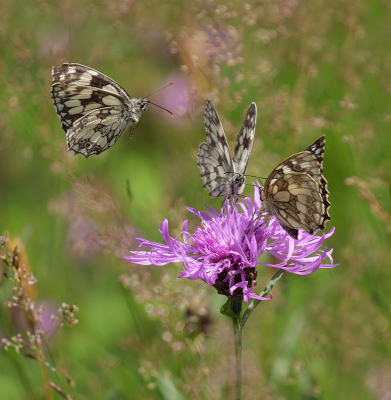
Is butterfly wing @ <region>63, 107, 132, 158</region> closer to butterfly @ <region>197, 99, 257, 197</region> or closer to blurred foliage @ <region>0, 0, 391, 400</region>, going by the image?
blurred foliage @ <region>0, 0, 391, 400</region>

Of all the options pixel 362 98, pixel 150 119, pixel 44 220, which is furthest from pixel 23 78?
pixel 362 98

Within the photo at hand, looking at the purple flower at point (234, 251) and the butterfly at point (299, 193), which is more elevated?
the butterfly at point (299, 193)

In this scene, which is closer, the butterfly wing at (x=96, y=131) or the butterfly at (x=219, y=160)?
the butterfly at (x=219, y=160)

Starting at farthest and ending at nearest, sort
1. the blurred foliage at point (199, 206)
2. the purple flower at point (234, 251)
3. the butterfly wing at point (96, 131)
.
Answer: the butterfly wing at point (96, 131) < the blurred foliage at point (199, 206) < the purple flower at point (234, 251)

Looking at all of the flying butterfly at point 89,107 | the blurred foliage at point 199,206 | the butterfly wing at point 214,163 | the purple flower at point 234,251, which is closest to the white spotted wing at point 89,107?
the flying butterfly at point 89,107

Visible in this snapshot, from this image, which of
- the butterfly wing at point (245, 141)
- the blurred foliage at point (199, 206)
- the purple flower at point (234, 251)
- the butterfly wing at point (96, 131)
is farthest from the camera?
the butterfly wing at point (96, 131)

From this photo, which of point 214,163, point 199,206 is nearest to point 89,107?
point 199,206

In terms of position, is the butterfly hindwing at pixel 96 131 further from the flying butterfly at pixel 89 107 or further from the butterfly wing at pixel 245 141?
the butterfly wing at pixel 245 141
